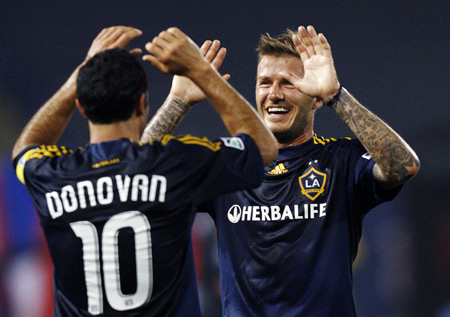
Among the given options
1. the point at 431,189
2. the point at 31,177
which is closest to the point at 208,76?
the point at 31,177

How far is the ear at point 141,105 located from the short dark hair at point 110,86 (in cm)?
1

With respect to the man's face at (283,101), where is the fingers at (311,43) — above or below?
above

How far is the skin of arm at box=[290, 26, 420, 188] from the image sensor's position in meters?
2.12

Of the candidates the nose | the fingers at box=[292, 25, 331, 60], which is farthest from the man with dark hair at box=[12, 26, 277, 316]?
the nose

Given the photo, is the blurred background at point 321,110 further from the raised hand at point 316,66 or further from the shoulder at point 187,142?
the shoulder at point 187,142

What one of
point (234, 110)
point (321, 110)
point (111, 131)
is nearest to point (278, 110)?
point (234, 110)

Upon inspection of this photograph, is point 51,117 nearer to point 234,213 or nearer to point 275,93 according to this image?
point 234,213

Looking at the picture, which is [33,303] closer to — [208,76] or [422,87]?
[208,76]

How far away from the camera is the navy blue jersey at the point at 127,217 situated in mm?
1599

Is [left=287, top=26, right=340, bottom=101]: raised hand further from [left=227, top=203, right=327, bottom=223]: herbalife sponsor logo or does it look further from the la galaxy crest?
[left=227, top=203, right=327, bottom=223]: herbalife sponsor logo

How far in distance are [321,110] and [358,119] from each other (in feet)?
7.84

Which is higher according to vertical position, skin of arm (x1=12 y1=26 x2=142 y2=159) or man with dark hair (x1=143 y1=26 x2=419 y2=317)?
skin of arm (x1=12 y1=26 x2=142 y2=159)

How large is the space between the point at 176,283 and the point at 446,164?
327 cm

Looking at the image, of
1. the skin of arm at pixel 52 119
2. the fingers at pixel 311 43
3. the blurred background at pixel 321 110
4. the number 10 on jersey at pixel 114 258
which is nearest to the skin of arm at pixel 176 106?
the fingers at pixel 311 43
